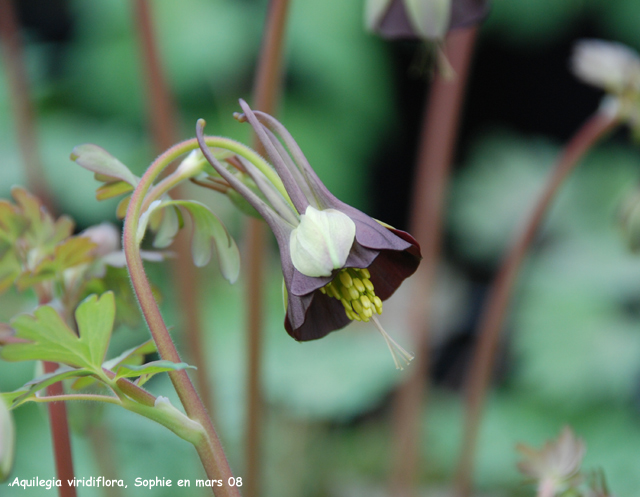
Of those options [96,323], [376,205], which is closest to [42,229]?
[96,323]

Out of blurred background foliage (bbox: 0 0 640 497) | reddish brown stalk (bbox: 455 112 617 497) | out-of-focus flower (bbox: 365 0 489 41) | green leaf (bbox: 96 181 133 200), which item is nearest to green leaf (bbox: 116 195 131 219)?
green leaf (bbox: 96 181 133 200)

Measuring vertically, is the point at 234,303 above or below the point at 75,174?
below

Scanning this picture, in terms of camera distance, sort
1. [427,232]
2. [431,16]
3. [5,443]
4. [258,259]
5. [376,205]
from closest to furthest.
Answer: [5,443] → [431,16] → [258,259] → [427,232] → [376,205]

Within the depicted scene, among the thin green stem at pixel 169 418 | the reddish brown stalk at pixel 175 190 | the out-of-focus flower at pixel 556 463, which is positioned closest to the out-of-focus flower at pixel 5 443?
the thin green stem at pixel 169 418

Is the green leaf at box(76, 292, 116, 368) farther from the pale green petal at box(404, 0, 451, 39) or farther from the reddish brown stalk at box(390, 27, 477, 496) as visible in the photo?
the reddish brown stalk at box(390, 27, 477, 496)

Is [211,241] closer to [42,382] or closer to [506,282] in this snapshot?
[42,382]

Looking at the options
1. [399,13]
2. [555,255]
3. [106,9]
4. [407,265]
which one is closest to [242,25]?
[106,9]

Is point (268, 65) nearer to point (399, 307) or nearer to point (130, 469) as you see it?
point (130, 469)
